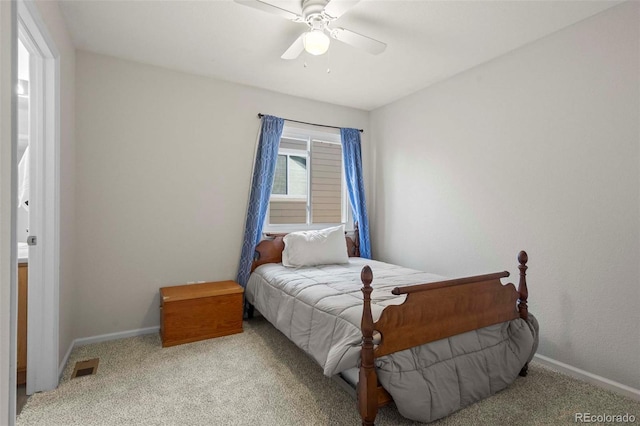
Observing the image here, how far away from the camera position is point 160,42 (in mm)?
2527

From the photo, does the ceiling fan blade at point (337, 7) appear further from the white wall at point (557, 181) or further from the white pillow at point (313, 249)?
the white pillow at point (313, 249)

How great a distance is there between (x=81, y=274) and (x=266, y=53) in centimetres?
244

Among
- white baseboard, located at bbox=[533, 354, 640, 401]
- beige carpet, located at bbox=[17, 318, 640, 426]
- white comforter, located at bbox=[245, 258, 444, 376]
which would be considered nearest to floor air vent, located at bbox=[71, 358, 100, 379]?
beige carpet, located at bbox=[17, 318, 640, 426]

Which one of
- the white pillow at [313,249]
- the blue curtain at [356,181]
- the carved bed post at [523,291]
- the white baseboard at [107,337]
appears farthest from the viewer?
the blue curtain at [356,181]

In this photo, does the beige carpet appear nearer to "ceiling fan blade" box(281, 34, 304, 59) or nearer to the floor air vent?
the floor air vent

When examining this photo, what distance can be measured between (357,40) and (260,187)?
1757 mm

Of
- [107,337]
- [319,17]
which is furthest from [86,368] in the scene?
[319,17]

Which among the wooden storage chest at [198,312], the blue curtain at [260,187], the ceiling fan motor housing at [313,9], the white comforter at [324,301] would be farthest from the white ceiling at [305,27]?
the wooden storage chest at [198,312]

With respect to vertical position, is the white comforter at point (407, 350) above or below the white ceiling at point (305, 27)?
below

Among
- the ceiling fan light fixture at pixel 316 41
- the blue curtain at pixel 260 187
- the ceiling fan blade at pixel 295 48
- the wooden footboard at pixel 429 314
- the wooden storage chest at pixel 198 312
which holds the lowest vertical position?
the wooden storage chest at pixel 198 312

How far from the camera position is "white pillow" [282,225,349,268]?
127 inches

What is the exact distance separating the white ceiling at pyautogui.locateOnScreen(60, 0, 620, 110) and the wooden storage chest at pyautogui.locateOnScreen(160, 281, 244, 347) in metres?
2.07

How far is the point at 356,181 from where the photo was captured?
399 cm

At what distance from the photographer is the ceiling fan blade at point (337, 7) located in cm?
179
